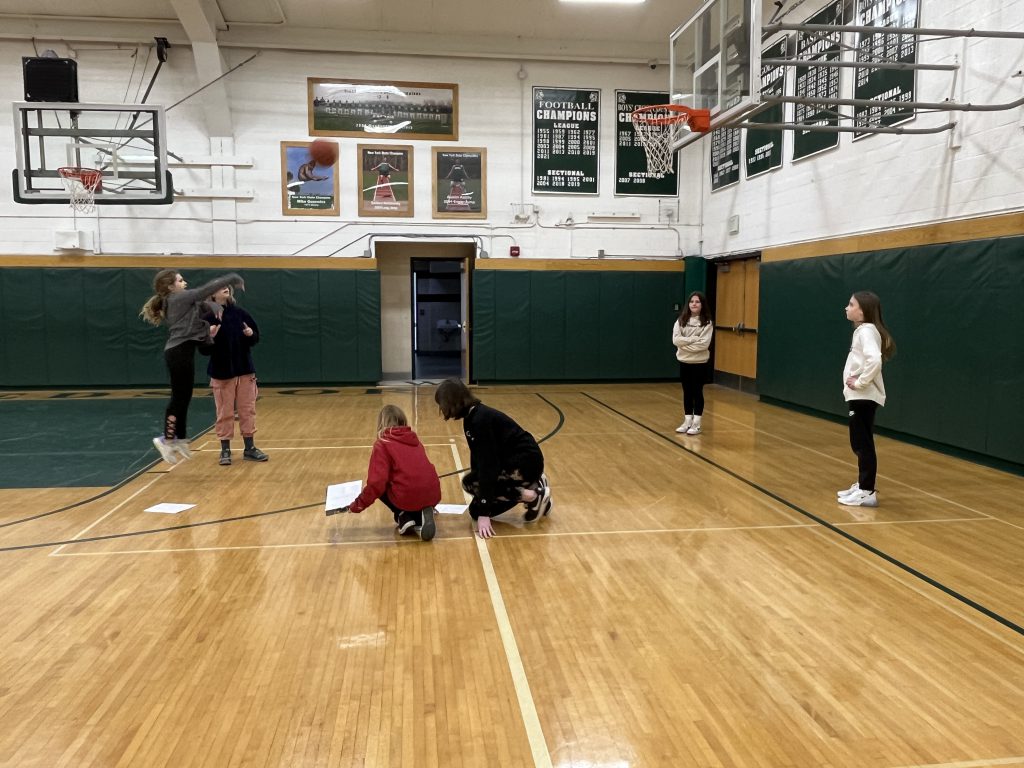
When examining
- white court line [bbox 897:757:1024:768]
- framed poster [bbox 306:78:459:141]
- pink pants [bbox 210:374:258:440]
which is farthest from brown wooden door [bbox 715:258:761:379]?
white court line [bbox 897:757:1024:768]

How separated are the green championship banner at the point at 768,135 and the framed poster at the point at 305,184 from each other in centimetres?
686

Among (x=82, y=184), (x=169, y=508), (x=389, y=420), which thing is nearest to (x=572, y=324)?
(x=82, y=184)

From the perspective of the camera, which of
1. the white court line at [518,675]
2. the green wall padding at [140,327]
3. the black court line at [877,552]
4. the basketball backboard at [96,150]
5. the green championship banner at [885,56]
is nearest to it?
the white court line at [518,675]

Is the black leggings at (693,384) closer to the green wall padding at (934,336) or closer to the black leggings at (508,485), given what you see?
the green wall padding at (934,336)

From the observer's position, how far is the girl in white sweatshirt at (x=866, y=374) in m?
4.98

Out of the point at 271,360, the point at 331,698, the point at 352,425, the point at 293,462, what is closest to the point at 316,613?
the point at 331,698

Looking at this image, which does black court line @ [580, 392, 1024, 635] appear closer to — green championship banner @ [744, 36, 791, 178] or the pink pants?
the pink pants

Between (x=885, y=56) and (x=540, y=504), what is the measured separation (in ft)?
21.5

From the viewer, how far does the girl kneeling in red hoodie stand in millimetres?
4398

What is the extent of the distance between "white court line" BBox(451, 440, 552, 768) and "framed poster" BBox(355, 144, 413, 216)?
9.63 metres

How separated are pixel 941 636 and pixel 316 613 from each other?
283 cm

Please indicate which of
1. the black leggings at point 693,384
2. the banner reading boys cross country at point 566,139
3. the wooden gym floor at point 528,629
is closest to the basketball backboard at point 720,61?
the black leggings at point 693,384

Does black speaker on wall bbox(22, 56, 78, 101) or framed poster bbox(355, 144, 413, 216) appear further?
framed poster bbox(355, 144, 413, 216)

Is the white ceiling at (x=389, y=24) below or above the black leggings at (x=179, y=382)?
above
